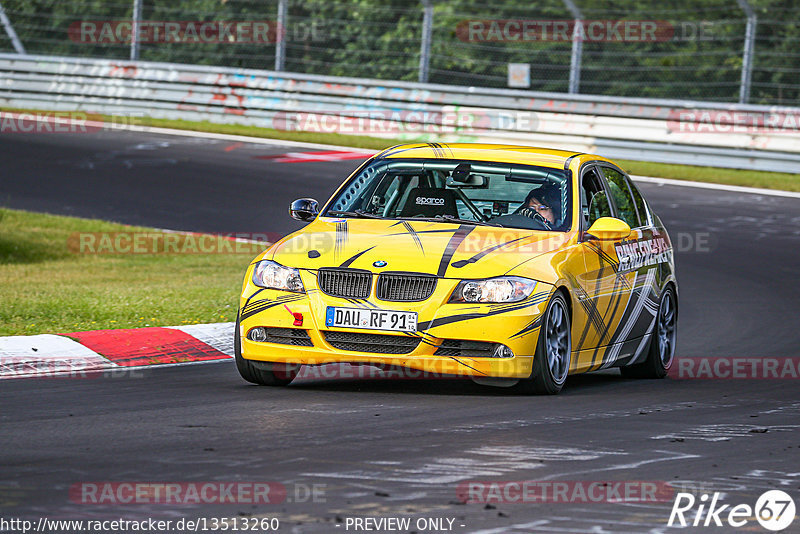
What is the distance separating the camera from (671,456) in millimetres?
7145

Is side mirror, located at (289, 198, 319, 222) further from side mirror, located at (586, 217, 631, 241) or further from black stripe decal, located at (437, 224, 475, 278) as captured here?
side mirror, located at (586, 217, 631, 241)

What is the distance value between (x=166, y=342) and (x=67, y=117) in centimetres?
2021

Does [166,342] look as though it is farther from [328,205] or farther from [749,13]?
[749,13]

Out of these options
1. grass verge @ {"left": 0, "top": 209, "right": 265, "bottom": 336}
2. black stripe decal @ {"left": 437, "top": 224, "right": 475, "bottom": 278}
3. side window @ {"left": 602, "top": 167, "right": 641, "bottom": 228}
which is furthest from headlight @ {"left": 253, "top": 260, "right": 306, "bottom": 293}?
side window @ {"left": 602, "top": 167, "right": 641, "bottom": 228}

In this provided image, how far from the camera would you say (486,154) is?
10547 millimetres

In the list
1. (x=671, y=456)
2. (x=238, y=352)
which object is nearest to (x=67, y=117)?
(x=238, y=352)

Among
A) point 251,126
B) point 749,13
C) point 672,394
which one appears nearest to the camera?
point 672,394

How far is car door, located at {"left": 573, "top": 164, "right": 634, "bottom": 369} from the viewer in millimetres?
9836

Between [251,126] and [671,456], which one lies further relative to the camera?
[251,126]

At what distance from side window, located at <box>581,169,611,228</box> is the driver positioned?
251 mm
